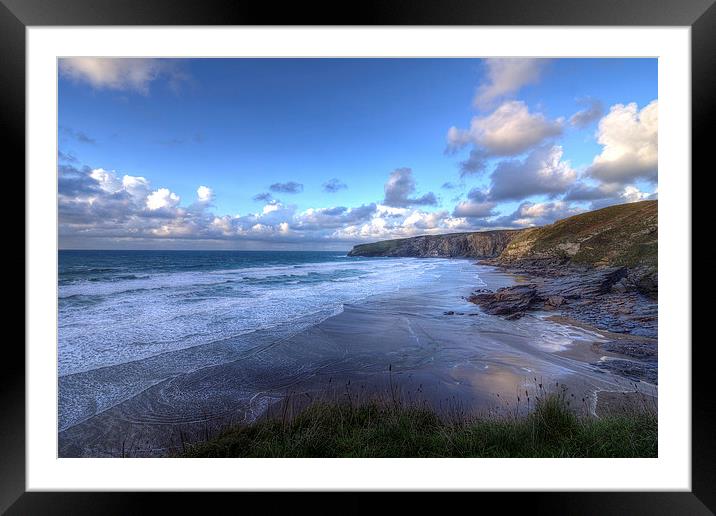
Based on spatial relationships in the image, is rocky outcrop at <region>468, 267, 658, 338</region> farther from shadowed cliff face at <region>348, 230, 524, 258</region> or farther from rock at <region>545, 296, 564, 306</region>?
shadowed cliff face at <region>348, 230, 524, 258</region>

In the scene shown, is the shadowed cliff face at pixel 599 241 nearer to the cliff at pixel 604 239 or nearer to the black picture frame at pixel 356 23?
the cliff at pixel 604 239

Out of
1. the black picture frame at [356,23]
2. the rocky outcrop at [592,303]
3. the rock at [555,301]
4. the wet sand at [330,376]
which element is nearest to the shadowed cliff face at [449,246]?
the rocky outcrop at [592,303]

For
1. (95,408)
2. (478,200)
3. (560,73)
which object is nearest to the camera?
(95,408)

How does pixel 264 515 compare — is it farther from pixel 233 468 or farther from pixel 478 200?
pixel 478 200

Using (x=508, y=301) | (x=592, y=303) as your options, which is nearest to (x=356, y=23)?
(x=508, y=301)

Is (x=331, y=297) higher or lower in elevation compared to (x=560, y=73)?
lower

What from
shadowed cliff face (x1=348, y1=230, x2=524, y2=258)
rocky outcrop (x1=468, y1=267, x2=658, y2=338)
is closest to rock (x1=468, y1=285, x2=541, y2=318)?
rocky outcrop (x1=468, y1=267, x2=658, y2=338)

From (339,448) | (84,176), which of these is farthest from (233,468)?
(84,176)
